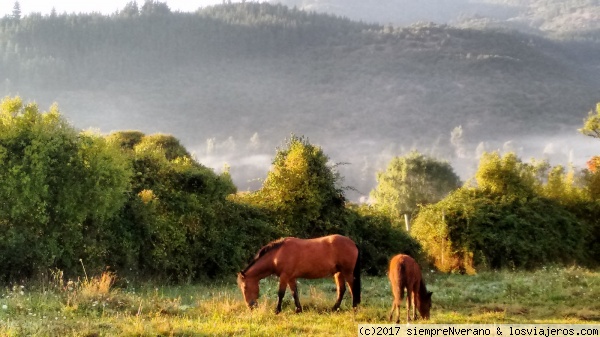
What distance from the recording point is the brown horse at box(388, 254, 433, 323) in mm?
10211

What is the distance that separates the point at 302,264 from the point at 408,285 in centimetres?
262

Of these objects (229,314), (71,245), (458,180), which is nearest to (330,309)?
(229,314)

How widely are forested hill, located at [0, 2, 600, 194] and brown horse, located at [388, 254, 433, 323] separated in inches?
3352

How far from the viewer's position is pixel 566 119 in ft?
439

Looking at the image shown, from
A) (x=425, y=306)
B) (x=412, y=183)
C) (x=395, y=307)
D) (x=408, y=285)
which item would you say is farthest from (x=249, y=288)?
(x=412, y=183)

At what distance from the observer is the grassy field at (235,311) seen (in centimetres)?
831

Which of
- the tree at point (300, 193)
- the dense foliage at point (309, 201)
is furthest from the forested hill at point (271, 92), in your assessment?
the tree at point (300, 193)

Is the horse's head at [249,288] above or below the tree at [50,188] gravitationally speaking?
below

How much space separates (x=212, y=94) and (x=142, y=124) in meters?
30.2

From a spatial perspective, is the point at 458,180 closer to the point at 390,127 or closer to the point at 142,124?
the point at 390,127

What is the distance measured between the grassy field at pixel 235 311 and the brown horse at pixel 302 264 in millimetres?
464

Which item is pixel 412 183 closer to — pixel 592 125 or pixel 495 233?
pixel 592 125

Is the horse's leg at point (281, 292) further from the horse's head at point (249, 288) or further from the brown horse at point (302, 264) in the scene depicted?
the horse's head at point (249, 288)

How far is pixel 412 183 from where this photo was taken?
178 feet
